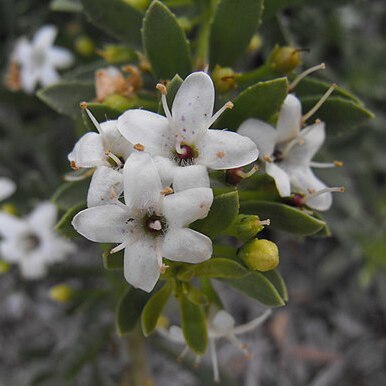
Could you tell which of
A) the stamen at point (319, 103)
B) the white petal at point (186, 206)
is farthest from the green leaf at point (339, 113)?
the white petal at point (186, 206)

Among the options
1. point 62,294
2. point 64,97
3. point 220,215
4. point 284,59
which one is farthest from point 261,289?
point 62,294

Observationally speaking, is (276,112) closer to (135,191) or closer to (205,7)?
(135,191)

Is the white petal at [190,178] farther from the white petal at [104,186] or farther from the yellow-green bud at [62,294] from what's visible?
the yellow-green bud at [62,294]

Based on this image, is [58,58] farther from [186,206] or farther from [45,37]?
[186,206]

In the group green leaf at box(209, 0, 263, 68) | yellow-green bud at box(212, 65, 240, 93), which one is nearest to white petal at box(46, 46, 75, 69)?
green leaf at box(209, 0, 263, 68)

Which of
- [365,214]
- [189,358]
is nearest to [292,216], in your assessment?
[189,358]
